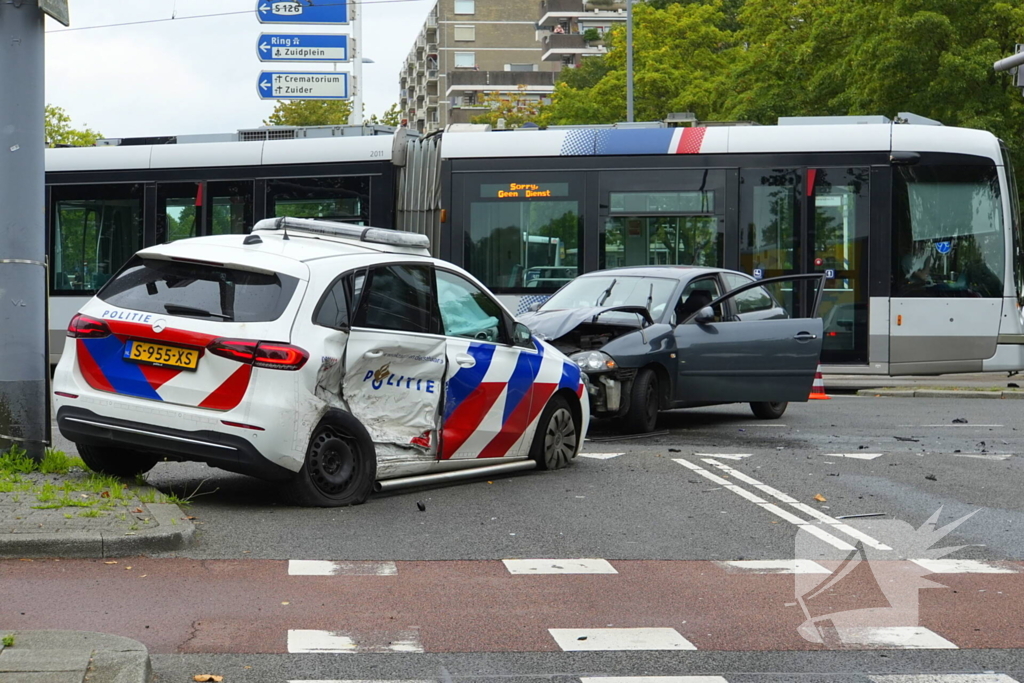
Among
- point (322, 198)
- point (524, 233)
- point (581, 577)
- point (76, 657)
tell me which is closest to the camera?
point (76, 657)

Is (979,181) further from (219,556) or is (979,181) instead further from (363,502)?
(219,556)

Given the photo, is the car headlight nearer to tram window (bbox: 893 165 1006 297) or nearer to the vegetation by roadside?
the vegetation by roadside

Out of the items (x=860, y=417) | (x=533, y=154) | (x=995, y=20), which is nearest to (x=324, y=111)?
(x=995, y=20)

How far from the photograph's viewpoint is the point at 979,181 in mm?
18562

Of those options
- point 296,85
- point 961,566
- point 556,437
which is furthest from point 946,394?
point 296,85

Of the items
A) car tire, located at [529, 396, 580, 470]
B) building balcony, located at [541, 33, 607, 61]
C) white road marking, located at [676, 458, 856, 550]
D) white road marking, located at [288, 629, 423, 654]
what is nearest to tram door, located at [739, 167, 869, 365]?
Answer: white road marking, located at [676, 458, 856, 550]

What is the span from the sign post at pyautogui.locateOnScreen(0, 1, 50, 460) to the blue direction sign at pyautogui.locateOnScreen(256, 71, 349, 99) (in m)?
23.3

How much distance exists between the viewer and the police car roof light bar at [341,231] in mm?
8906

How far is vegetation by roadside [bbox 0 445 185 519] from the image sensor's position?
7.46 metres

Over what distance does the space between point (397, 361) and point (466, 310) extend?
0.92 metres

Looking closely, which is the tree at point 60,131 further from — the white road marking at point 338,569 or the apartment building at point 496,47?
the white road marking at point 338,569

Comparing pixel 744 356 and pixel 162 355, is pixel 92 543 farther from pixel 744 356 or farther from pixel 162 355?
pixel 744 356

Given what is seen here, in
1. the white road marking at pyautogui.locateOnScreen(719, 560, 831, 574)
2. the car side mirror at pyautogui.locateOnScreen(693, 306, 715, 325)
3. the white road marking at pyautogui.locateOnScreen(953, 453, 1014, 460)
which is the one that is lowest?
the white road marking at pyautogui.locateOnScreen(953, 453, 1014, 460)

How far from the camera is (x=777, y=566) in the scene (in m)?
6.92
